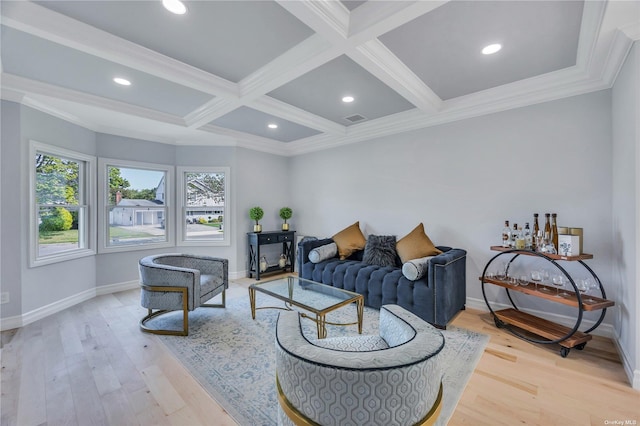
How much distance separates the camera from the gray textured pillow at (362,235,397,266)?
3.79 meters

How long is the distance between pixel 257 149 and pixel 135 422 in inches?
174

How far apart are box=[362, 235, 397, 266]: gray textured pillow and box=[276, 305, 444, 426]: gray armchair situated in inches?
103

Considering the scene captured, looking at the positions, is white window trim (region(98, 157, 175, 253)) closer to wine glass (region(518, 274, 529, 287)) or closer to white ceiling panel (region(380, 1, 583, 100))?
white ceiling panel (region(380, 1, 583, 100))

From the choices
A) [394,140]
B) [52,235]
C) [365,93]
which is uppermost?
[365,93]

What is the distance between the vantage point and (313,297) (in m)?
2.86

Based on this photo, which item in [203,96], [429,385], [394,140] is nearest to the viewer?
[429,385]

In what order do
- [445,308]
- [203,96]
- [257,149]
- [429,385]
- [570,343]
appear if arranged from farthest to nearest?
[257,149], [203,96], [445,308], [570,343], [429,385]

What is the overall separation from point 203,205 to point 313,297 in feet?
10.5

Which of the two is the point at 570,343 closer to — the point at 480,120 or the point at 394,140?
the point at 480,120

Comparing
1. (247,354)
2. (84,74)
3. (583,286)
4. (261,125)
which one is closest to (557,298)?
(583,286)

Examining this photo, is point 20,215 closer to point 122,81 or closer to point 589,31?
point 122,81

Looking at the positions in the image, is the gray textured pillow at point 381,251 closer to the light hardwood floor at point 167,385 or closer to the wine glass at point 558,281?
the light hardwood floor at point 167,385

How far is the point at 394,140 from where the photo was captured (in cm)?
416

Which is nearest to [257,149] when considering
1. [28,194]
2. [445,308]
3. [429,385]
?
[28,194]
